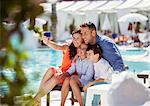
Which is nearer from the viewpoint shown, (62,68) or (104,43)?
(104,43)

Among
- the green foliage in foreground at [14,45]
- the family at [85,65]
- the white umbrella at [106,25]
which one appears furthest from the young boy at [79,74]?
the white umbrella at [106,25]

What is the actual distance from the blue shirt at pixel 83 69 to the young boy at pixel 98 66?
0.06 metres

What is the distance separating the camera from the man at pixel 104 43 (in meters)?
5.71

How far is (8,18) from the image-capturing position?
46.8 inches

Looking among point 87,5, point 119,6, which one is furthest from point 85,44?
point 87,5

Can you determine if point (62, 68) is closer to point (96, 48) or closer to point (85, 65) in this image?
point (85, 65)

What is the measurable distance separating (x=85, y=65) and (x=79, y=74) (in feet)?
0.54

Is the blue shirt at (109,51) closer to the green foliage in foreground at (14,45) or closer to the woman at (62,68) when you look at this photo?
the woman at (62,68)

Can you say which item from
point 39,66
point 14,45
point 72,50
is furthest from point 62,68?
point 39,66

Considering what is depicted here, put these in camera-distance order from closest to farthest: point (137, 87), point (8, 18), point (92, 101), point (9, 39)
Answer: point (9, 39)
point (8, 18)
point (137, 87)
point (92, 101)

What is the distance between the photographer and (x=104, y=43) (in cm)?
582

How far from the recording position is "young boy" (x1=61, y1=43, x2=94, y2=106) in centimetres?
546

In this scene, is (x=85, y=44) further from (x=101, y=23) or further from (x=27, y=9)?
(x=101, y=23)

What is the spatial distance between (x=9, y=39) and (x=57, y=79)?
456 centimetres
